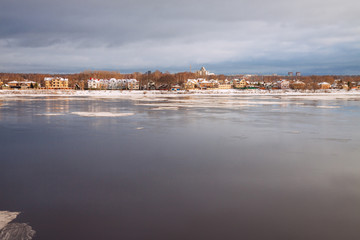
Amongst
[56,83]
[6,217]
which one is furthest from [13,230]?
[56,83]

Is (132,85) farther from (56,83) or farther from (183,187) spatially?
(183,187)

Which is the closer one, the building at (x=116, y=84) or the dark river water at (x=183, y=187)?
the dark river water at (x=183, y=187)

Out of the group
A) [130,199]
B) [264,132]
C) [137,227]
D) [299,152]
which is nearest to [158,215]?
[137,227]

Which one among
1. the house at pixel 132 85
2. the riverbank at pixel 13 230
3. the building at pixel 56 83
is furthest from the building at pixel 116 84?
the riverbank at pixel 13 230

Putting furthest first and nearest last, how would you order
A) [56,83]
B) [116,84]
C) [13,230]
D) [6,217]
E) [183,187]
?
[116,84]
[56,83]
[183,187]
[6,217]
[13,230]

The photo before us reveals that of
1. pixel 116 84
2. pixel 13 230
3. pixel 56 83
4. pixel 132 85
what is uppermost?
pixel 56 83

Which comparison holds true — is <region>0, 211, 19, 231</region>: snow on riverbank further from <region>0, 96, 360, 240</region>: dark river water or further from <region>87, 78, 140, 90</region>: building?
<region>87, 78, 140, 90</region>: building

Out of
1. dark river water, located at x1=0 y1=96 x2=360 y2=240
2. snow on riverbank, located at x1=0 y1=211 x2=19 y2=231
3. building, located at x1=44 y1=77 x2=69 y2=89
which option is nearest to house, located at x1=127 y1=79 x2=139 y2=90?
building, located at x1=44 y1=77 x2=69 y2=89

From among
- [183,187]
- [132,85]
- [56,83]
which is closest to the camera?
[183,187]

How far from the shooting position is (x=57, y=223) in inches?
165

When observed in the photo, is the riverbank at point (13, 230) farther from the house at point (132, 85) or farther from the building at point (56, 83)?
the building at point (56, 83)

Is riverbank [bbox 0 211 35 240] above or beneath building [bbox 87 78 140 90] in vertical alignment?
beneath

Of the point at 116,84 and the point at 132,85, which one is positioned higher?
the point at 116,84

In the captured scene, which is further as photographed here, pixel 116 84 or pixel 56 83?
pixel 116 84
